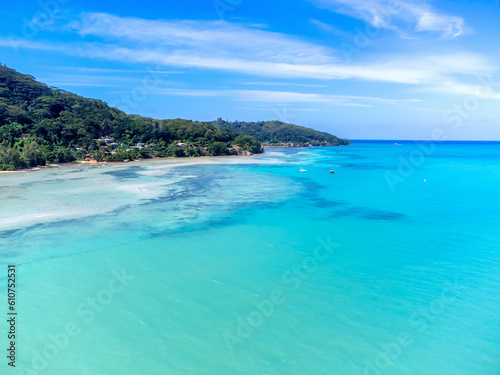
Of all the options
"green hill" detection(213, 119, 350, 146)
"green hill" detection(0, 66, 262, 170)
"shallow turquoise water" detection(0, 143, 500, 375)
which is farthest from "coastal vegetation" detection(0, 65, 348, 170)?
"green hill" detection(213, 119, 350, 146)

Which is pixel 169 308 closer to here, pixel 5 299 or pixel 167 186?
pixel 5 299

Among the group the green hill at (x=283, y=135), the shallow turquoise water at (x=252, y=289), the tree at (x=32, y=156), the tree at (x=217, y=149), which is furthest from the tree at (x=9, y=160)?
the green hill at (x=283, y=135)

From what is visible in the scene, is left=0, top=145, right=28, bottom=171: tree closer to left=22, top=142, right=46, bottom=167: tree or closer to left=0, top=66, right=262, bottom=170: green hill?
left=0, top=66, right=262, bottom=170: green hill

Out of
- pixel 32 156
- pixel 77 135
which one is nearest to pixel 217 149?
pixel 77 135

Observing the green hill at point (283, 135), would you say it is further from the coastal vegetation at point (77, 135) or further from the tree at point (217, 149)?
the tree at point (217, 149)

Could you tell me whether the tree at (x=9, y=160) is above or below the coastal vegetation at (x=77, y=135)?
below

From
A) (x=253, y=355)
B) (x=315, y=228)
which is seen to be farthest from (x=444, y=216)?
(x=253, y=355)
